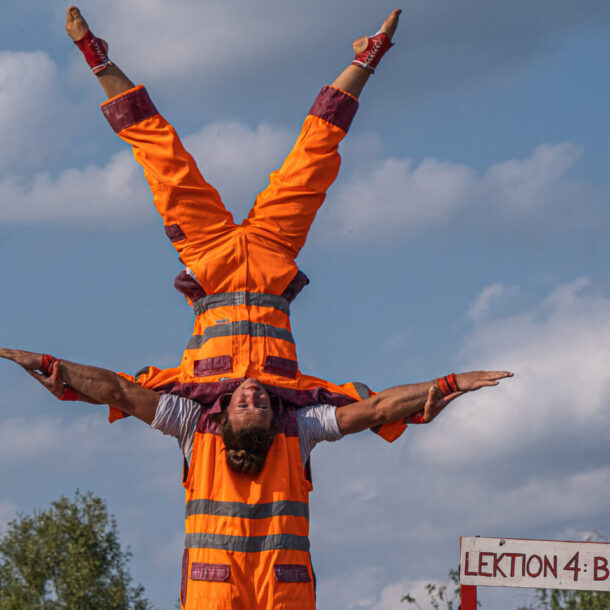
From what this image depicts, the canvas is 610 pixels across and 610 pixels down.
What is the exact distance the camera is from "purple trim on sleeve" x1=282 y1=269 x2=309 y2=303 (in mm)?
9969

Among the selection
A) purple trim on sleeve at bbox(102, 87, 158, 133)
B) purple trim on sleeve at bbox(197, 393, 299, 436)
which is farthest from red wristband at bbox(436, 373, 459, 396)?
purple trim on sleeve at bbox(102, 87, 158, 133)

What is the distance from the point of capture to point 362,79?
10.2 m

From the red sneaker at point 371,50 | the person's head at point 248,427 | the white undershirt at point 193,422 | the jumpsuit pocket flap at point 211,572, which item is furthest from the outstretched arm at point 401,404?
the red sneaker at point 371,50

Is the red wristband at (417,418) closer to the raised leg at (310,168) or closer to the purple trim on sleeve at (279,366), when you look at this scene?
the purple trim on sleeve at (279,366)

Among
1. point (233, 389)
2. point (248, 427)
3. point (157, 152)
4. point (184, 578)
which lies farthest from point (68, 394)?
point (157, 152)

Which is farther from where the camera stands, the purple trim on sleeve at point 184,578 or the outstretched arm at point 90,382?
the purple trim on sleeve at point 184,578

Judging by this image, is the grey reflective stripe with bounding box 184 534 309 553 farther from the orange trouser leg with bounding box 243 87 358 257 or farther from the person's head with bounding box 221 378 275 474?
the orange trouser leg with bounding box 243 87 358 257

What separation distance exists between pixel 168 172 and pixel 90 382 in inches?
70.6

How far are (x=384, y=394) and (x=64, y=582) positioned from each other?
25.9 m

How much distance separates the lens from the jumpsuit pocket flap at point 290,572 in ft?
30.2

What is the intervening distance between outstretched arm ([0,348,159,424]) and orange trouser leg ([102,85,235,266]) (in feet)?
3.87

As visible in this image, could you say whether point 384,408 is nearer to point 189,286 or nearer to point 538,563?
point 189,286

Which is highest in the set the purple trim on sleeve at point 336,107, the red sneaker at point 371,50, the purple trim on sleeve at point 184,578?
the red sneaker at point 371,50

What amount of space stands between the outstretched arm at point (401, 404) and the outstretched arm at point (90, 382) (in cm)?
153
